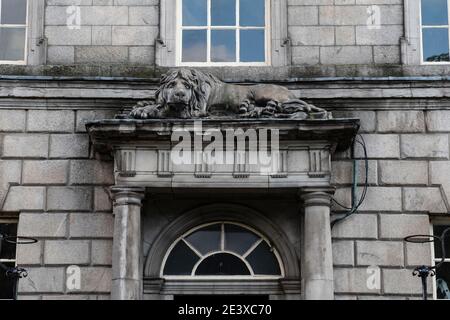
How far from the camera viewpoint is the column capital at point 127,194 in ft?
53.4

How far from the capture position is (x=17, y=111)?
57.0 ft

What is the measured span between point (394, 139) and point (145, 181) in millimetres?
3944

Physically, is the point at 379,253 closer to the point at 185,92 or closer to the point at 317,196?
the point at 317,196

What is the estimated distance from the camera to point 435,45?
17.9 m

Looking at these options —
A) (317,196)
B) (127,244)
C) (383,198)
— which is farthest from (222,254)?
(383,198)

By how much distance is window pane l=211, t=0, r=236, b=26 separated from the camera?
18.1 m

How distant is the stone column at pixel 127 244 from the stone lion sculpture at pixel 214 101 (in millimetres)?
1219

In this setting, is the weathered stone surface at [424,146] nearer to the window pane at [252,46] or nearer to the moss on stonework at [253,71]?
the moss on stonework at [253,71]

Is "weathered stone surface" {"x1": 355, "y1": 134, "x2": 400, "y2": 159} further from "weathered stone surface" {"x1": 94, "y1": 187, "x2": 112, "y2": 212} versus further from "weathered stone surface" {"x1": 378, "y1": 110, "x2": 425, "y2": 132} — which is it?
"weathered stone surface" {"x1": 94, "y1": 187, "x2": 112, "y2": 212}

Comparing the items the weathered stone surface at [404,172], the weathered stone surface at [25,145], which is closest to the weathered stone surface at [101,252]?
the weathered stone surface at [25,145]
